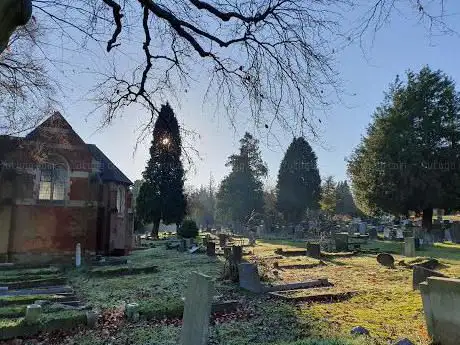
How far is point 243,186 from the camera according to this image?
72812 millimetres

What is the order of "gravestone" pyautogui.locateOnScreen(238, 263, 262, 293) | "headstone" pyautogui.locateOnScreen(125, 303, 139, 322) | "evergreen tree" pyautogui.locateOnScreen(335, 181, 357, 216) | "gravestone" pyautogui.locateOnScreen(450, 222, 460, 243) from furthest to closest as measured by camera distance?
"evergreen tree" pyautogui.locateOnScreen(335, 181, 357, 216) < "gravestone" pyautogui.locateOnScreen(450, 222, 460, 243) < "gravestone" pyautogui.locateOnScreen(238, 263, 262, 293) < "headstone" pyautogui.locateOnScreen(125, 303, 139, 322)

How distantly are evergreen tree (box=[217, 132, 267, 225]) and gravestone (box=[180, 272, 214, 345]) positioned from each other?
2528 inches

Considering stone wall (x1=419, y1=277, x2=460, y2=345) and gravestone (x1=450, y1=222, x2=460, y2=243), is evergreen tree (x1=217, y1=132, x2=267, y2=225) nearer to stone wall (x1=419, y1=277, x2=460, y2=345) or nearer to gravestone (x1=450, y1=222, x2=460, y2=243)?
gravestone (x1=450, y1=222, x2=460, y2=243)

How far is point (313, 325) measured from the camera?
8430mm

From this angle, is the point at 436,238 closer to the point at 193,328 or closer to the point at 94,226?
the point at 94,226

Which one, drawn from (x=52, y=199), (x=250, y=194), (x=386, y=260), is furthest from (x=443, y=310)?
(x=250, y=194)

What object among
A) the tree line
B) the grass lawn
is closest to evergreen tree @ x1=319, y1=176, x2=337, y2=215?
the tree line

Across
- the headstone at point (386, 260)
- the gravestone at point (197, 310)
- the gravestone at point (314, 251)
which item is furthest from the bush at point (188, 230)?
the gravestone at point (197, 310)

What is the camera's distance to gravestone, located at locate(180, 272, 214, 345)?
605 cm

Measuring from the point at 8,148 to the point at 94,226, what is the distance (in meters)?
6.29

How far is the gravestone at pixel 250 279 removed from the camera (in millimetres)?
12609

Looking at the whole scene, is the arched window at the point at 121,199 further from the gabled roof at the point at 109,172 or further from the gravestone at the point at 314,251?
the gravestone at the point at 314,251

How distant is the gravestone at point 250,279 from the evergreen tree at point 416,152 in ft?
87.7

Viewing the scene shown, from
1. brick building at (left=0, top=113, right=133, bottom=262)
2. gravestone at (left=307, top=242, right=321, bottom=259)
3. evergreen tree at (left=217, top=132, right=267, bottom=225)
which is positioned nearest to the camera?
gravestone at (left=307, top=242, right=321, bottom=259)
